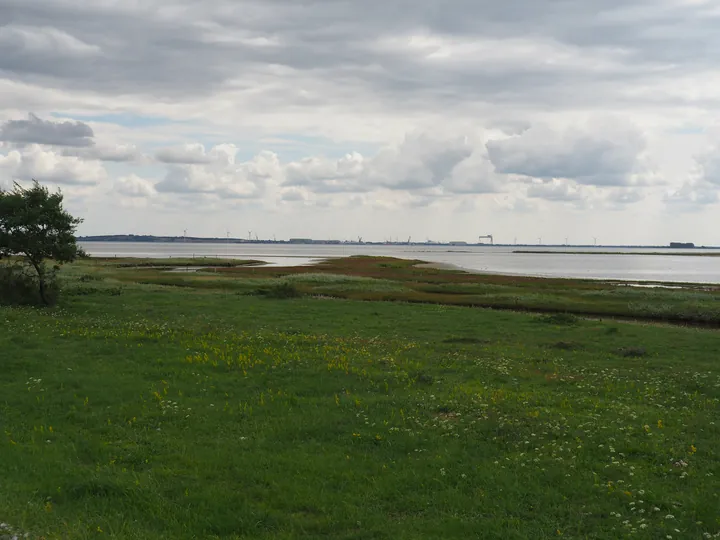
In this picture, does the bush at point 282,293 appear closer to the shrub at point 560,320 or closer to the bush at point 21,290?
the bush at point 21,290

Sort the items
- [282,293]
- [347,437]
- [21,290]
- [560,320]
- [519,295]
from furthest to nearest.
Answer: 1. [519,295]
2. [282,293]
3. [21,290]
4. [560,320]
5. [347,437]

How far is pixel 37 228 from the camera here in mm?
47875

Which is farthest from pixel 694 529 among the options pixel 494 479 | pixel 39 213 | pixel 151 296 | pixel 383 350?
pixel 151 296

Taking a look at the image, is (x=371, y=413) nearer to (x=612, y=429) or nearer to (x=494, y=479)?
(x=494, y=479)

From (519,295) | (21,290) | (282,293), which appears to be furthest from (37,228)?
(519,295)

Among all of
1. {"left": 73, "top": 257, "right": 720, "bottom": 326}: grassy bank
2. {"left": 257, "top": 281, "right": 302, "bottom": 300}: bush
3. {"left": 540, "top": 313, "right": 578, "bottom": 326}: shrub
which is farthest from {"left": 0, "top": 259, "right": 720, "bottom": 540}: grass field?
{"left": 257, "top": 281, "right": 302, "bottom": 300}: bush

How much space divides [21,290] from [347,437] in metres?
41.0

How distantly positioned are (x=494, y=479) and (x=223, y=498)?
6.01 metres

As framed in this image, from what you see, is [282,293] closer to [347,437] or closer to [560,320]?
[560,320]

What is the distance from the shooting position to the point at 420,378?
23266mm

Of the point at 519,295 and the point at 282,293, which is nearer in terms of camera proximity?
the point at 282,293

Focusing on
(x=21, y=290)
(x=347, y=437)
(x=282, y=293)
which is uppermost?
(x=21, y=290)

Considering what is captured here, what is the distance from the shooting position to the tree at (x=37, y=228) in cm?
4691

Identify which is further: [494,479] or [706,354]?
[706,354]
